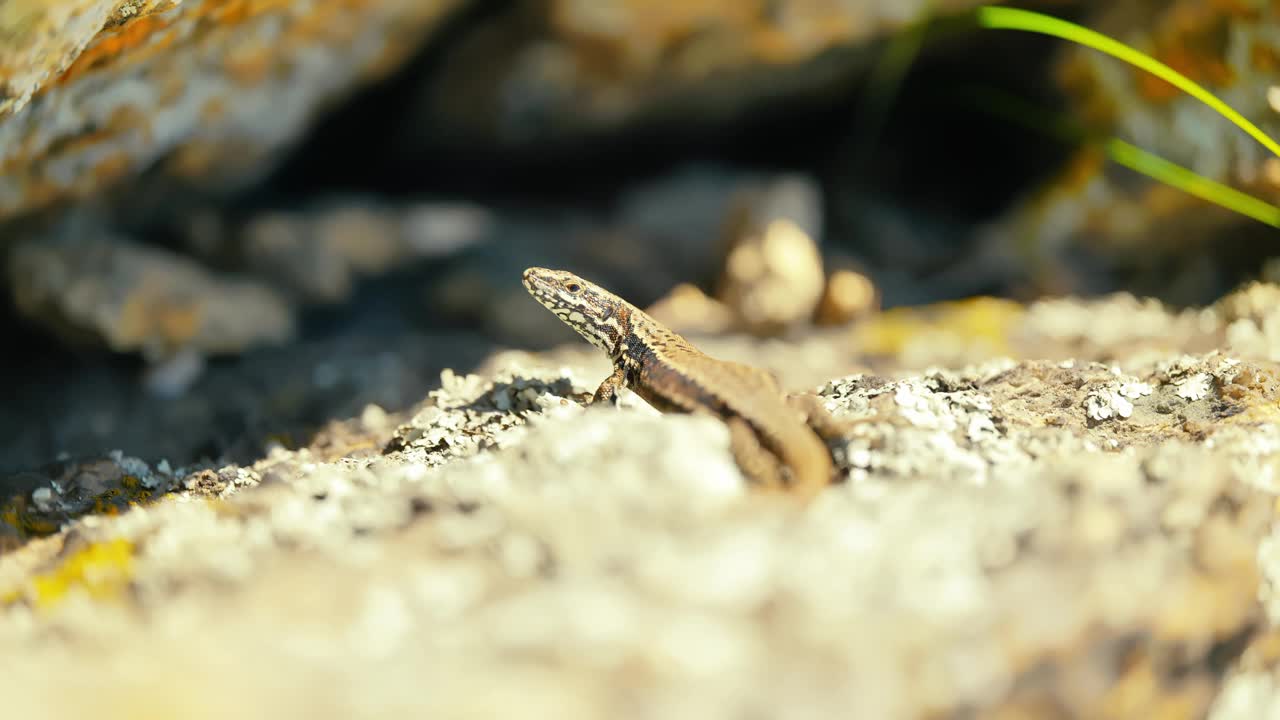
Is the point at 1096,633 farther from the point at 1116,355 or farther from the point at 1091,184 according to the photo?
the point at 1091,184

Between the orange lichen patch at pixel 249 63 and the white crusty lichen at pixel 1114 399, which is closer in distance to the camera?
the white crusty lichen at pixel 1114 399

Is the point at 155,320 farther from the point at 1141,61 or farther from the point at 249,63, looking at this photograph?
the point at 1141,61

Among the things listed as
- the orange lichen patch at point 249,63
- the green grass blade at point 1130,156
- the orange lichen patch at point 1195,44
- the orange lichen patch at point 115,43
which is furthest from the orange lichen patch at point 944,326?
the orange lichen patch at point 115,43

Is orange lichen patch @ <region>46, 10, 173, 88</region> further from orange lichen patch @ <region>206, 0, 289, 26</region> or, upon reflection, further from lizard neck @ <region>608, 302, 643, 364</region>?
lizard neck @ <region>608, 302, 643, 364</region>

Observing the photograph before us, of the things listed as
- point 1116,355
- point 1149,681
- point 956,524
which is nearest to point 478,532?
point 956,524

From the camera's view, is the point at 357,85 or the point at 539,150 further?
the point at 539,150

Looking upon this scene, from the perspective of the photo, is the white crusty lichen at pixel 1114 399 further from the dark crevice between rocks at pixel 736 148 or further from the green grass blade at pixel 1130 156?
the dark crevice between rocks at pixel 736 148

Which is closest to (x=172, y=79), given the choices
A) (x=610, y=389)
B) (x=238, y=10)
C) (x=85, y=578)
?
(x=238, y=10)
